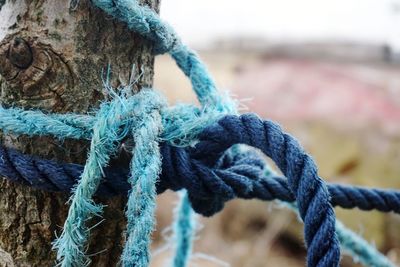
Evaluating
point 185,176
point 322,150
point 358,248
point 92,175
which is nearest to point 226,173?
point 185,176

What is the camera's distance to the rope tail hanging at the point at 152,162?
491 millimetres

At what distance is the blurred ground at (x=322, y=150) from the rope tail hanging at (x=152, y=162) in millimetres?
2443

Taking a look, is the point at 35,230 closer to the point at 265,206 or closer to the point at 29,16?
the point at 29,16

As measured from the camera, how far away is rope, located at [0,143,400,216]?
54cm

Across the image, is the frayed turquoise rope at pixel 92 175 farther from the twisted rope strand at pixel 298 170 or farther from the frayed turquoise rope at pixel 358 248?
the frayed turquoise rope at pixel 358 248

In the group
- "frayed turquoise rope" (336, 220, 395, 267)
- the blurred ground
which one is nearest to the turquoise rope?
"frayed turquoise rope" (336, 220, 395, 267)

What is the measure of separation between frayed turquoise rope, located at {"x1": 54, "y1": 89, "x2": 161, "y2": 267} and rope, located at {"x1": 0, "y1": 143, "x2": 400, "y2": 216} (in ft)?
0.08

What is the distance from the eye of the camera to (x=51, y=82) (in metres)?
0.55

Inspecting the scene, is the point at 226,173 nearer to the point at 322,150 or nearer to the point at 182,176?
the point at 182,176

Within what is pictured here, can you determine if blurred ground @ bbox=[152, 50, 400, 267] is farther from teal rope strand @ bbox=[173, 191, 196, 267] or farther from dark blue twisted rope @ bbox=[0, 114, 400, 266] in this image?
dark blue twisted rope @ bbox=[0, 114, 400, 266]

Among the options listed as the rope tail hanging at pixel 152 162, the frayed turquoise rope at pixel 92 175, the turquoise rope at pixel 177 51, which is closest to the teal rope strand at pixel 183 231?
the turquoise rope at pixel 177 51

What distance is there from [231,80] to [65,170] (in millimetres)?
4476

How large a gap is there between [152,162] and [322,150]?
3.16 m

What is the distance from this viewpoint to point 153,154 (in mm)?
535
